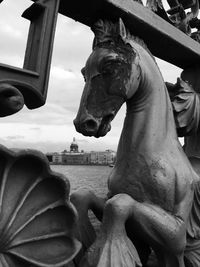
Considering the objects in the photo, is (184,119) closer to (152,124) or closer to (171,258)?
(152,124)

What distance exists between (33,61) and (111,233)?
769 mm

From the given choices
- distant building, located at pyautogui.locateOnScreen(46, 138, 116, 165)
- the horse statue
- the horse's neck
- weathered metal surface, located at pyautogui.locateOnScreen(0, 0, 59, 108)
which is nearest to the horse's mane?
the horse statue

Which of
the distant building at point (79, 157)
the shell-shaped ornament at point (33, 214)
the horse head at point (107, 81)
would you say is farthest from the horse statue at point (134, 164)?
the distant building at point (79, 157)

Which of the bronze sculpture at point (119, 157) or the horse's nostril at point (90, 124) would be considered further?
the horse's nostril at point (90, 124)

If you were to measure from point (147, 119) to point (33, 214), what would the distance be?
2.41 ft

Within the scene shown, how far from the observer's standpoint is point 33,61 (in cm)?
140

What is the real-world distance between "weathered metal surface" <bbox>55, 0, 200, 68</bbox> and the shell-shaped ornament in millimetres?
779

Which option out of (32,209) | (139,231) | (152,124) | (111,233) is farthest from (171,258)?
(32,209)

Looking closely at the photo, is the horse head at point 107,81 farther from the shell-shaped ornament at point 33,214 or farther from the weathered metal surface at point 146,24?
the shell-shaped ornament at point 33,214

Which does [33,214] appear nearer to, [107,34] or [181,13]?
[107,34]

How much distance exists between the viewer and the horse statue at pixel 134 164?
1609mm

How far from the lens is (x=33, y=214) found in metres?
1.39

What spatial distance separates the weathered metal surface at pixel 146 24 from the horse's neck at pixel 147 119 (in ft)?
0.72

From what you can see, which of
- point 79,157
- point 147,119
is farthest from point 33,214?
point 79,157
